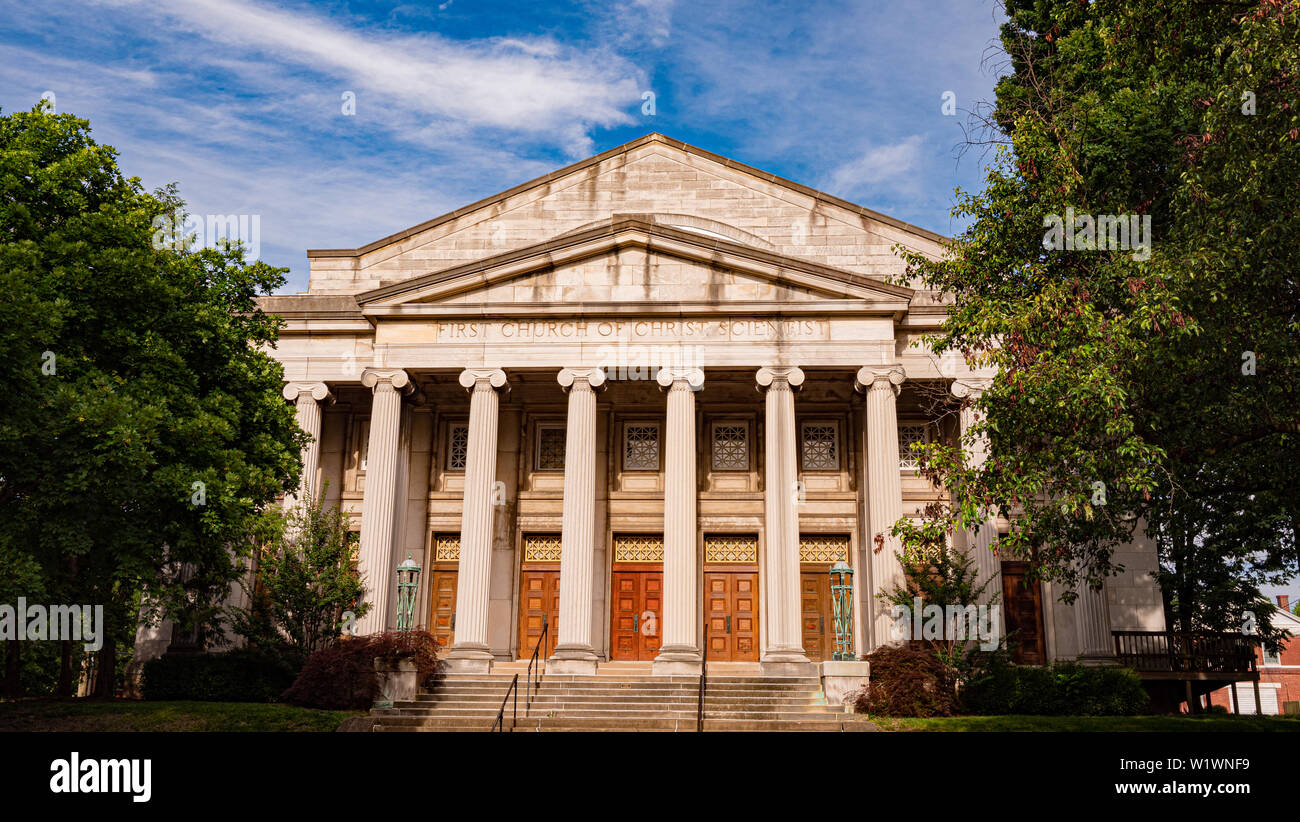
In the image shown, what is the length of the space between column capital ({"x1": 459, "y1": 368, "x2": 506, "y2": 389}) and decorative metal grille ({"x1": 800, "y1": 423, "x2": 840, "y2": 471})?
8503mm

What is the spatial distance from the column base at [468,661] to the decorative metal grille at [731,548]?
23.3 ft

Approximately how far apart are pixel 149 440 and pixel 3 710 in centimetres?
612

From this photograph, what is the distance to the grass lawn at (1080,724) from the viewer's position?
18.6 meters

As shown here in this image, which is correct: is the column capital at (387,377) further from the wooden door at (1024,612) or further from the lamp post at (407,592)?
the wooden door at (1024,612)

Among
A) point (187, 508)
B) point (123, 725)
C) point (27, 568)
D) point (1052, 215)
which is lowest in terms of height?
point (123, 725)

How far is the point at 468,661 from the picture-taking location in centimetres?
2334

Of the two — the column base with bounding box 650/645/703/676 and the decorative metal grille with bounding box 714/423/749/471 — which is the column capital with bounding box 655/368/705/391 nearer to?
the decorative metal grille with bounding box 714/423/749/471

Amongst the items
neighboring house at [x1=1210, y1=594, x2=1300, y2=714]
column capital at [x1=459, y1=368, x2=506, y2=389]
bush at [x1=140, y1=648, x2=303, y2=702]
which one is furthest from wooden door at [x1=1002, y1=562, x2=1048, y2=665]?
neighboring house at [x1=1210, y1=594, x2=1300, y2=714]

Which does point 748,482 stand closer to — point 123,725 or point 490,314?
point 490,314

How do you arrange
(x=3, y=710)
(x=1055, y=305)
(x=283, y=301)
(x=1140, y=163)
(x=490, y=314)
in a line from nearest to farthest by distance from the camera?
1. (x=1055, y=305)
2. (x=3, y=710)
3. (x=1140, y=163)
4. (x=490, y=314)
5. (x=283, y=301)

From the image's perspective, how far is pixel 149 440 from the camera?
59.0 feet

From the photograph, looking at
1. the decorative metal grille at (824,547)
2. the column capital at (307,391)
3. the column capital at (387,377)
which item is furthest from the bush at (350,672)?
the decorative metal grille at (824,547)

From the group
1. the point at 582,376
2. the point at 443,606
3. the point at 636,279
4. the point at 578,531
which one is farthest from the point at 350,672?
the point at 636,279
